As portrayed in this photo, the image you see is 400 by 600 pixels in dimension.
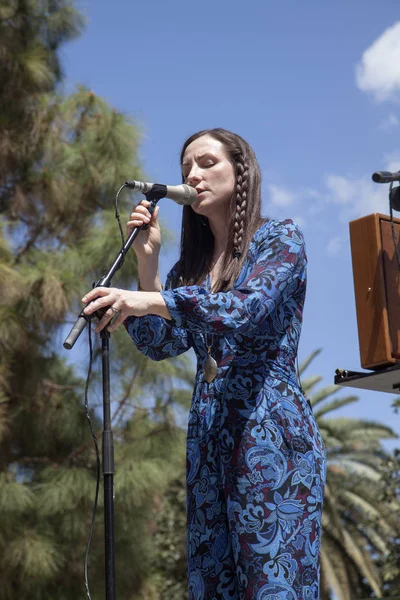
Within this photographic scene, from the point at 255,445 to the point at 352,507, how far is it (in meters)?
14.6

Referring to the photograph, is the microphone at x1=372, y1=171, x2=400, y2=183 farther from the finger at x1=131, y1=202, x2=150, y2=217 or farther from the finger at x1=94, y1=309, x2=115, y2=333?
the finger at x1=94, y1=309, x2=115, y2=333

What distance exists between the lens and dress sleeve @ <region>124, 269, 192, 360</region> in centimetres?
204

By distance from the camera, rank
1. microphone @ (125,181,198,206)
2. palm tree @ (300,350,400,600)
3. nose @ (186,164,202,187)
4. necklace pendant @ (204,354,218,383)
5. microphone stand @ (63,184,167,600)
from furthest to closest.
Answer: palm tree @ (300,350,400,600)
nose @ (186,164,202,187)
microphone @ (125,181,198,206)
necklace pendant @ (204,354,218,383)
microphone stand @ (63,184,167,600)

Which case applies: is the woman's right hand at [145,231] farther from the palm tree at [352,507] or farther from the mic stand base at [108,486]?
the palm tree at [352,507]

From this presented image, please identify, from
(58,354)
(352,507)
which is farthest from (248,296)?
(352,507)

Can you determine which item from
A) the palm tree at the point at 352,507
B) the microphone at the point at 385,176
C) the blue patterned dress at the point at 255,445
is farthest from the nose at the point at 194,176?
the palm tree at the point at 352,507

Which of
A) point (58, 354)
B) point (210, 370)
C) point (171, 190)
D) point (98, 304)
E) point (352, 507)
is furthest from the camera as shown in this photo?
point (352, 507)

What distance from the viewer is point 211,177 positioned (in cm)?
207

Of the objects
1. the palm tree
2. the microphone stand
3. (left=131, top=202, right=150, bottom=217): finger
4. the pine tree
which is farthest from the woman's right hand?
the palm tree

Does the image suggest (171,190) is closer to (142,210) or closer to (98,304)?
(142,210)

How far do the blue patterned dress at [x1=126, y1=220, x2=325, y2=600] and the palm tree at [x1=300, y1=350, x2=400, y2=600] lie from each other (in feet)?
41.3

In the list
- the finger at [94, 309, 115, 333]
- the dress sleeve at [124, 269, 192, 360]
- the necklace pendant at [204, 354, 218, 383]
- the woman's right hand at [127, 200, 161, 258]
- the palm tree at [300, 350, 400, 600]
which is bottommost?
the necklace pendant at [204, 354, 218, 383]

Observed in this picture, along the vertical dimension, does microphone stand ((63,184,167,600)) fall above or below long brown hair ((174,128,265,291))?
below

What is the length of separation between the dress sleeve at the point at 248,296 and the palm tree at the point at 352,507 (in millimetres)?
12629
